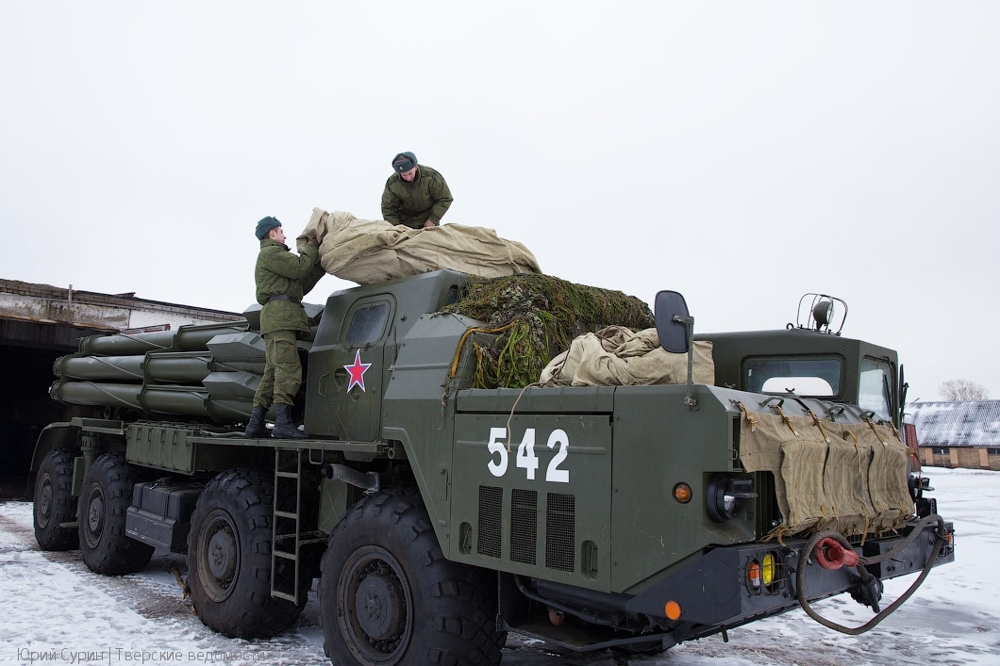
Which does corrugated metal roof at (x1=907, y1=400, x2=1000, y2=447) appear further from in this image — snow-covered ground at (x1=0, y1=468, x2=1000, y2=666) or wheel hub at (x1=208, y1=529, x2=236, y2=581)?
wheel hub at (x1=208, y1=529, x2=236, y2=581)

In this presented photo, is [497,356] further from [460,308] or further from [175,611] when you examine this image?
[175,611]

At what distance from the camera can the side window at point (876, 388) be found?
18.4ft

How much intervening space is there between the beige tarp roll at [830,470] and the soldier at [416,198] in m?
4.15

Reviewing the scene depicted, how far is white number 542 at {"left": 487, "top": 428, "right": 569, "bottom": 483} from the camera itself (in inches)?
166

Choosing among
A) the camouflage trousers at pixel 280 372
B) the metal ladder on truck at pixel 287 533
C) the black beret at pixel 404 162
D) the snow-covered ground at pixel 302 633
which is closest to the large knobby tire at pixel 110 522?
the snow-covered ground at pixel 302 633

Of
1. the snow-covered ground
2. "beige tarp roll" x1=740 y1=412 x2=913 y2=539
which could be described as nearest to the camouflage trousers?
the snow-covered ground

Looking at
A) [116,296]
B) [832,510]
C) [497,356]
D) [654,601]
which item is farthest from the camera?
[116,296]

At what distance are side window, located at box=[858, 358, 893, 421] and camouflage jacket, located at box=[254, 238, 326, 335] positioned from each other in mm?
4193

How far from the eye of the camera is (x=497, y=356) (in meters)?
5.18

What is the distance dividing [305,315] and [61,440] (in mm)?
5920

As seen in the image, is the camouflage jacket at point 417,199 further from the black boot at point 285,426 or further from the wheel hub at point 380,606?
the wheel hub at point 380,606

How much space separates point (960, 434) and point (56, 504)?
48076mm

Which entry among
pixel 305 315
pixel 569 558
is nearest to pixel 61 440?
pixel 305 315

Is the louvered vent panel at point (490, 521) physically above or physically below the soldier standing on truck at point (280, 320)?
below
